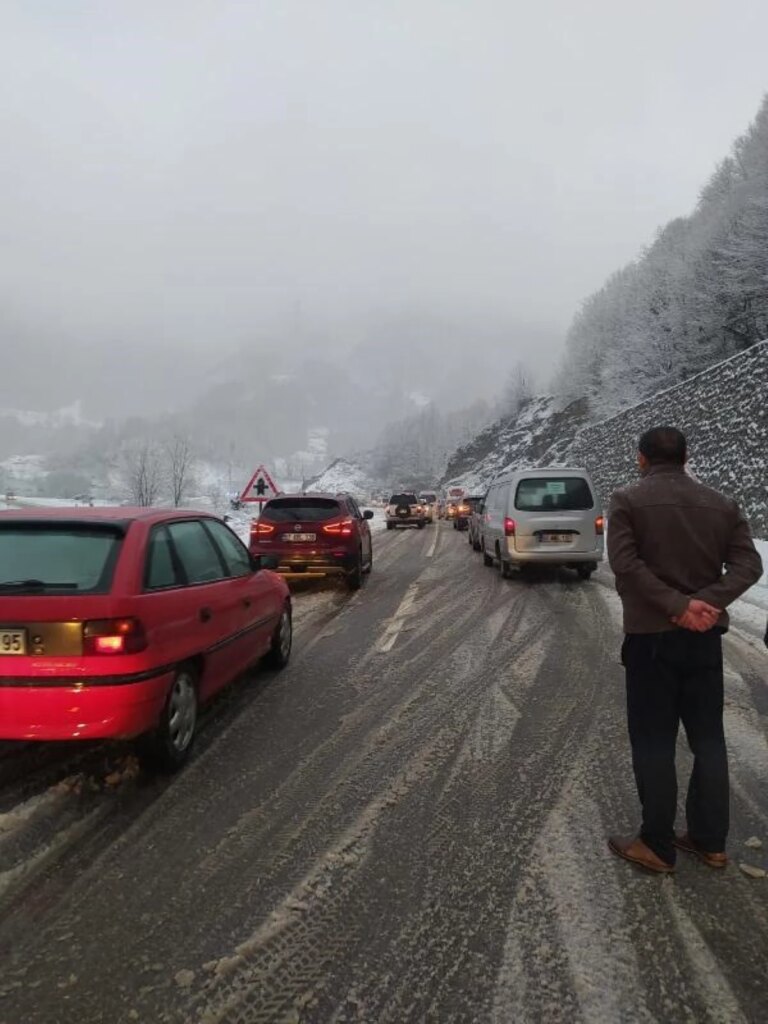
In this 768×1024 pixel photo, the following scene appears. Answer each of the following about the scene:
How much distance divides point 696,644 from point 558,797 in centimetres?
130

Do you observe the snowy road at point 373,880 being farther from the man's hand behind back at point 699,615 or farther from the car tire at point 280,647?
the man's hand behind back at point 699,615

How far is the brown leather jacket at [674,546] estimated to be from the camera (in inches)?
110

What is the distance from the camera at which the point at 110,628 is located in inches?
133

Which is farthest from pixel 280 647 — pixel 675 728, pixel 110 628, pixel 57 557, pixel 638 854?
pixel 675 728

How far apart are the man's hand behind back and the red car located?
8.98 feet

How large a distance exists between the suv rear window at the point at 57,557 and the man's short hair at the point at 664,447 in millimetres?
2901

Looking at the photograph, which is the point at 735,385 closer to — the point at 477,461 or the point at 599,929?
the point at 599,929

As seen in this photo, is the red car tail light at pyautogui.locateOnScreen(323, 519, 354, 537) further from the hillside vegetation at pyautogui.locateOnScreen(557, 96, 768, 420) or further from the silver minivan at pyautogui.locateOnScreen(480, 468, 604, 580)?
the hillside vegetation at pyautogui.locateOnScreen(557, 96, 768, 420)

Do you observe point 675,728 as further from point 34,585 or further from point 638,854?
point 34,585

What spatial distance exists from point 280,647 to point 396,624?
7.46 feet

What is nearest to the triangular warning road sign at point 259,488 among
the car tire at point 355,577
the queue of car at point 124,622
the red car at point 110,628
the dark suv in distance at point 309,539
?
the dark suv in distance at point 309,539

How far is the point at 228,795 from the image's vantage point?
3545mm

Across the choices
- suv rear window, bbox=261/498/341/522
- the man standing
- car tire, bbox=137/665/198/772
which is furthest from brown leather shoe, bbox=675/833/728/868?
suv rear window, bbox=261/498/341/522

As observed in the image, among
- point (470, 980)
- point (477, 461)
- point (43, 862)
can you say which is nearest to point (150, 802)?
point (43, 862)
